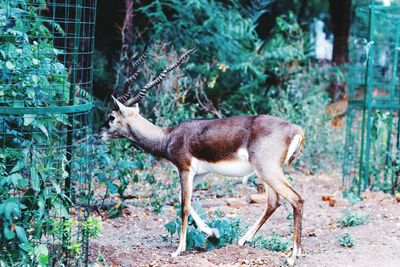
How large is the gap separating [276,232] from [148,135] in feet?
6.48

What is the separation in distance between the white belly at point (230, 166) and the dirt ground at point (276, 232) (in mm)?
773

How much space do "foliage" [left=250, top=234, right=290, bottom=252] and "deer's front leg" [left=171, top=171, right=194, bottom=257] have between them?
0.75 metres

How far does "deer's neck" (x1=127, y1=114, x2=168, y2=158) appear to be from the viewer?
785cm

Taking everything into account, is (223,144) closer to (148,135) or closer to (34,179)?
(148,135)

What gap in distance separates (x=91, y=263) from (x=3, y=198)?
49.4 inches

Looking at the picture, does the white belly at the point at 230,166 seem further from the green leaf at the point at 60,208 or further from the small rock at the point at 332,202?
the small rock at the point at 332,202

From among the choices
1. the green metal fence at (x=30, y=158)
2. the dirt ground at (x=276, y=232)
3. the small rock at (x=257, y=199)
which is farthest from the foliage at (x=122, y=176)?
the green metal fence at (x=30, y=158)

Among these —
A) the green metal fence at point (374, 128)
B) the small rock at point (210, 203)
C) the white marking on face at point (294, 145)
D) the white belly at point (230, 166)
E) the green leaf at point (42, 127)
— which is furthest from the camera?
the green metal fence at point (374, 128)

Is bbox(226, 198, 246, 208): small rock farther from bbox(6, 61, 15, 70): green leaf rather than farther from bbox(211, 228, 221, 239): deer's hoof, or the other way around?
bbox(6, 61, 15, 70): green leaf

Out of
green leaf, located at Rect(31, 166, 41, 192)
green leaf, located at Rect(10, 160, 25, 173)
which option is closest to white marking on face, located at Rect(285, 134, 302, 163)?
green leaf, located at Rect(31, 166, 41, 192)

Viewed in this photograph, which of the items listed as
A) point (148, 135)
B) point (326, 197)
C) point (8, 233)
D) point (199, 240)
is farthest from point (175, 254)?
point (326, 197)

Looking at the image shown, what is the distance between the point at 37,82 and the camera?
6102mm

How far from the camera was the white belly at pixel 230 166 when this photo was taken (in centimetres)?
728

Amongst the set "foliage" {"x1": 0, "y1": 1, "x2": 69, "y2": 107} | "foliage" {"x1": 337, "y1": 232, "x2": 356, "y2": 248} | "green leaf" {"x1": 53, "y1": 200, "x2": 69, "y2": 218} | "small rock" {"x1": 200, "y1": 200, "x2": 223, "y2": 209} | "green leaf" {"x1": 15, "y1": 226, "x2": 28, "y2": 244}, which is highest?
"foliage" {"x1": 0, "y1": 1, "x2": 69, "y2": 107}
